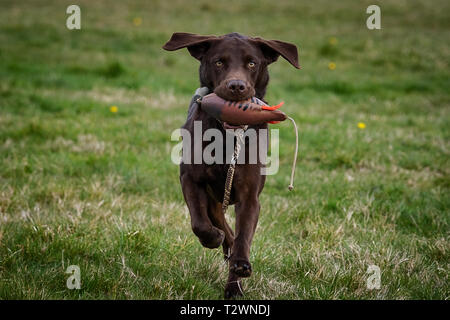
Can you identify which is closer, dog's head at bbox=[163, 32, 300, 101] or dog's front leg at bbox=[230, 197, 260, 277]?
dog's front leg at bbox=[230, 197, 260, 277]

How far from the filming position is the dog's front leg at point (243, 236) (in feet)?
10.5

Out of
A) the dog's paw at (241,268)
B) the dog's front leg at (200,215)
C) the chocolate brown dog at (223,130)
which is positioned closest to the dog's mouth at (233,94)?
the chocolate brown dog at (223,130)

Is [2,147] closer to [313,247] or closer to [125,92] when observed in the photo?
[125,92]

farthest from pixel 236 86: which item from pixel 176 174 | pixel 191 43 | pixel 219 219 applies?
pixel 176 174

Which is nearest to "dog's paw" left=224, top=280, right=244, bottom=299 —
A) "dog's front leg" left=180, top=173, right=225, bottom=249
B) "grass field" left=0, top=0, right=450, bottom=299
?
"grass field" left=0, top=0, right=450, bottom=299

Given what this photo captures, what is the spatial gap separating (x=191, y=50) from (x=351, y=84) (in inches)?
305

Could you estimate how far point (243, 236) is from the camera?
3350 mm

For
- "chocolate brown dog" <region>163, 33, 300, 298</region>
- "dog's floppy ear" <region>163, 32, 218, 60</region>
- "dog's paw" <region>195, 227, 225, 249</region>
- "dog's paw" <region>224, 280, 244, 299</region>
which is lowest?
"dog's paw" <region>224, 280, 244, 299</region>

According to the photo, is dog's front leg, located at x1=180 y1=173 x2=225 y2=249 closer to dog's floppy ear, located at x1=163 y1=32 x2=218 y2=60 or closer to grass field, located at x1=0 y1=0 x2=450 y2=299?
grass field, located at x1=0 y1=0 x2=450 y2=299

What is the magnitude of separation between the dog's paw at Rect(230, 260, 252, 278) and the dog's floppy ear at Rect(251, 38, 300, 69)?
1.31m

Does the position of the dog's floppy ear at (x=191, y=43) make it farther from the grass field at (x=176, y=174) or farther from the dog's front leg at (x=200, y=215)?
the grass field at (x=176, y=174)

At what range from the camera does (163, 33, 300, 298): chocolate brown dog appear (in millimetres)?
3365

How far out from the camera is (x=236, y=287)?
3387mm

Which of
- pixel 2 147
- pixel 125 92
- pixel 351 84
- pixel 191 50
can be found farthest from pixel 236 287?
pixel 351 84
